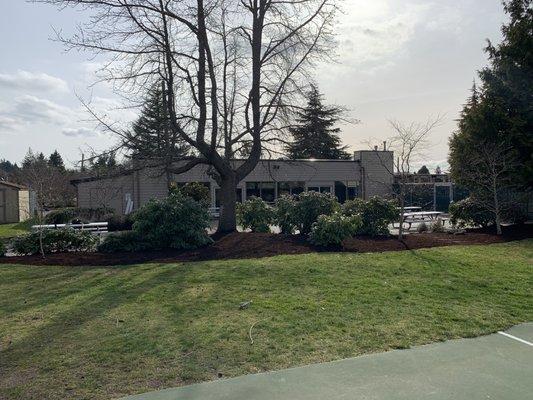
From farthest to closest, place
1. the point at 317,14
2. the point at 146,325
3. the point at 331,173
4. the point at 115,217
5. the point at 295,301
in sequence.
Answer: the point at 331,173, the point at 115,217, the point at 317,14, the point at 295,301, the point at 146,325

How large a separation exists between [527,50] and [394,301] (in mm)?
16693

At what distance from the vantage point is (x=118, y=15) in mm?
13945

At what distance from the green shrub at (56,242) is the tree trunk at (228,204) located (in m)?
4.51

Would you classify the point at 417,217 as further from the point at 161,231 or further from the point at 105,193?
the point at 105,193

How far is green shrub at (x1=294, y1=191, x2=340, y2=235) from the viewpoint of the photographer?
1450cm

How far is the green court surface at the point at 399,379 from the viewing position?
12.5ft

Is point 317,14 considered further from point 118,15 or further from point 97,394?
point 97,394

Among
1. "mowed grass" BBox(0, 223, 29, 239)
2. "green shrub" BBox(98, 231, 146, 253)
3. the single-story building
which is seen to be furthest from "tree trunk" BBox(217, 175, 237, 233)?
the single-story building

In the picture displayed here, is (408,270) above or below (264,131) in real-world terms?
below

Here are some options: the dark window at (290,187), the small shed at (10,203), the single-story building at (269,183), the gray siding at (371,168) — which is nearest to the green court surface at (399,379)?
the single-story building at (269,183)

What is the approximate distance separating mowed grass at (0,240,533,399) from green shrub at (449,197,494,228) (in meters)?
7.44

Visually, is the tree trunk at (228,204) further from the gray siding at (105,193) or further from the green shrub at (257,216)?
the gray siding at (105,193)

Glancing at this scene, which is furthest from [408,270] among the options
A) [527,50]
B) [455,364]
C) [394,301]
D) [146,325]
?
[527,50]

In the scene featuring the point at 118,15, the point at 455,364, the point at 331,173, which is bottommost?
the point at 455,364
